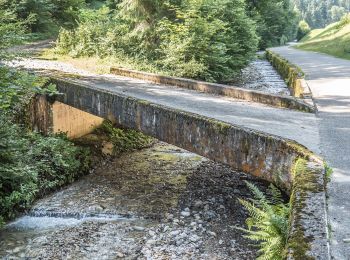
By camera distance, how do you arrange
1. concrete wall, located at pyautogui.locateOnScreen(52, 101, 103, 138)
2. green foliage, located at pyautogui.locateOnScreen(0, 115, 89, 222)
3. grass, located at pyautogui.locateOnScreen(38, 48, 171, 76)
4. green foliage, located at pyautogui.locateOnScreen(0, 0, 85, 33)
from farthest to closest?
1. green foliage, located at pyautogui.locateOnScreen(0, 0, 85, 33)
2. grass, located at pyautogui.locateOnScreen(38, 48, 171, 76)
3. concrete wall, located at pyautogui.locateOnScreen(52, 101, 103, 138)
4. green foliage, located at pyautogui.locateOnScreen(0, 115, 89, 222)

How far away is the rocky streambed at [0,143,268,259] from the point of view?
268 inches

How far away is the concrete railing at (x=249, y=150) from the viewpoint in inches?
144

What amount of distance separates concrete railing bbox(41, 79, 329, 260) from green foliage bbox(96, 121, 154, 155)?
2.28 meters

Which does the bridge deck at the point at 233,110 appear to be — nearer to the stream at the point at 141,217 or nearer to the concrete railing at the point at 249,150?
the concrete railing at the point at 249,150

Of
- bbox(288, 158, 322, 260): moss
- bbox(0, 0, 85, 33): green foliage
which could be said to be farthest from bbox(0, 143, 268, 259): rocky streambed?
bbox(0, 0, 85, 33): green foliage

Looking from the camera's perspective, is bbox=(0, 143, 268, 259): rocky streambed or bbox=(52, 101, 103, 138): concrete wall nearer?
bbox=(0, 143, 268, 259): rocky streambed

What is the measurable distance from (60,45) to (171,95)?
11260mm

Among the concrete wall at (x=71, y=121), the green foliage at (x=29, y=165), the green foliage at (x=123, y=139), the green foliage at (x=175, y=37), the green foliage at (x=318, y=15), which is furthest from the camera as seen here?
the green foliage at (x=318, y=15)

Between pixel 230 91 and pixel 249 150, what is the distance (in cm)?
453

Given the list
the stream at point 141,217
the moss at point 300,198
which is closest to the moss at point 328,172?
the moss at point 300,198

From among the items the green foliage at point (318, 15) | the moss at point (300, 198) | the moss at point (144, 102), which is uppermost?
the green foliage at point (318, 15)

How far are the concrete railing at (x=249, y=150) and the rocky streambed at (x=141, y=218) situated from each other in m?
1.42

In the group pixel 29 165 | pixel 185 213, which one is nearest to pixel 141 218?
pixel 185 213

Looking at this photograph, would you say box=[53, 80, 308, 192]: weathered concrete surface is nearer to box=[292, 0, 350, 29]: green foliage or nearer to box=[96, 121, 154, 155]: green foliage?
box=[96, 121, 154, 155]: green foliage
